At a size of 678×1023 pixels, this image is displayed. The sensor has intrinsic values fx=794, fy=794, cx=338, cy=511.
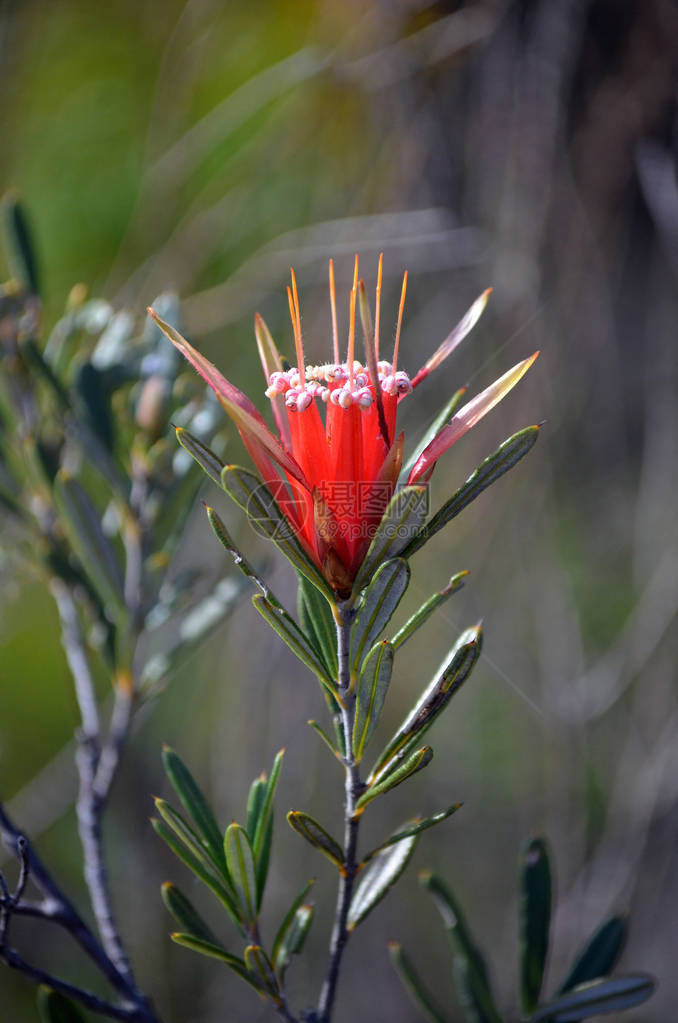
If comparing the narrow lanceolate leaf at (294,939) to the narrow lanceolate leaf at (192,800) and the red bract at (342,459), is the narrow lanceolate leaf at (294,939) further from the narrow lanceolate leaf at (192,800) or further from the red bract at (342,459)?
the red bract at (342,459)

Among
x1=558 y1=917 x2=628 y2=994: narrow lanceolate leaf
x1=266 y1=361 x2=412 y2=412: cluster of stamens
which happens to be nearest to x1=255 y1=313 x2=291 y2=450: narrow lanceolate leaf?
x1=266 y1=361 x2=412 y2=412: cluster of stamens

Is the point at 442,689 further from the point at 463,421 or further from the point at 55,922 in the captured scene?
the point at 55,922

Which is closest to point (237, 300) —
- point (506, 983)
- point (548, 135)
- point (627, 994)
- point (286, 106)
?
point (286, 106)

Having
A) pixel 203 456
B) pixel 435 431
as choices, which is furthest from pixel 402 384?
pixel 203 456

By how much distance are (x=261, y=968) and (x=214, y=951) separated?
0.15 feet

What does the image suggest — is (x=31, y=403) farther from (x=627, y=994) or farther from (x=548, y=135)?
(x=548, y=135)

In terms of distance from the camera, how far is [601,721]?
2.10 meters

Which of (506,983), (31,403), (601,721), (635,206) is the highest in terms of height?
(635,206)

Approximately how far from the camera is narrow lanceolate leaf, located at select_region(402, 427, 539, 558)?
0.47 metres

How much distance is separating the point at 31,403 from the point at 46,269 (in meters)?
1.62

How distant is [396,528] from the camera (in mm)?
451

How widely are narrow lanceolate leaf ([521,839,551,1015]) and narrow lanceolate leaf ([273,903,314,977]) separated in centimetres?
24

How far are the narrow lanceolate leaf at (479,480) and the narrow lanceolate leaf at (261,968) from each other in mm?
307

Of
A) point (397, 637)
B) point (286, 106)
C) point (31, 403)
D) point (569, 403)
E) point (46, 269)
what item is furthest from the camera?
point (46, 269)
